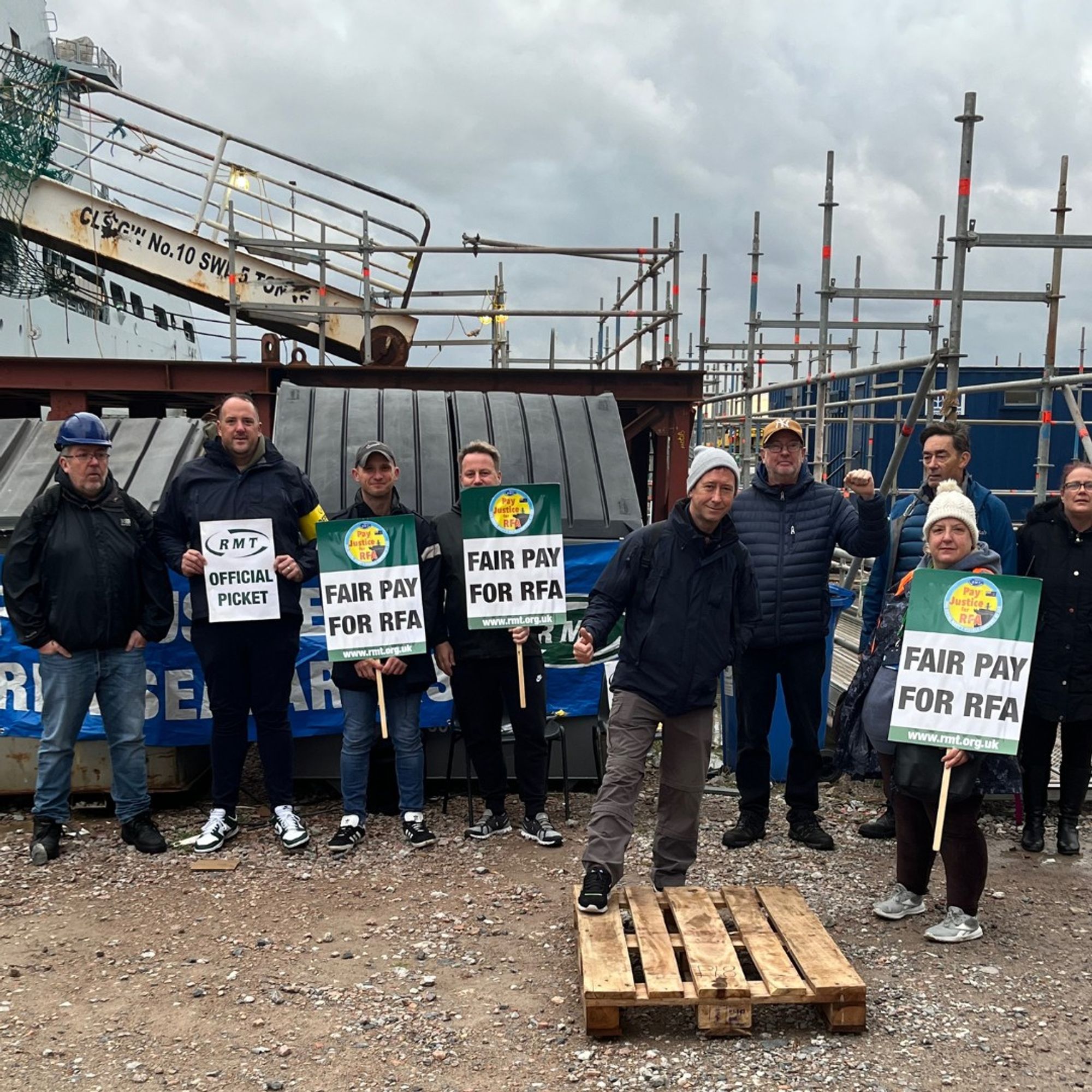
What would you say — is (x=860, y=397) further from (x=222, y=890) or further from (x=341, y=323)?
(x=222, y=890)

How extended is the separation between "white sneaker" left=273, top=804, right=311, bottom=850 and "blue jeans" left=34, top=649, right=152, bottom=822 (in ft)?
2.36

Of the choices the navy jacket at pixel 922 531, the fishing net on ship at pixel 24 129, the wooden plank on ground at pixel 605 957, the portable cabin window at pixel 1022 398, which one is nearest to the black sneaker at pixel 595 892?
the wooden plank on ground at pixel 605 957

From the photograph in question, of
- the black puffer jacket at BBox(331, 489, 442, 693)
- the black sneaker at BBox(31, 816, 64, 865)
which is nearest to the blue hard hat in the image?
the black puffer jacket at BBox(331, 489, 442, 693)

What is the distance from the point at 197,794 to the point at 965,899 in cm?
434

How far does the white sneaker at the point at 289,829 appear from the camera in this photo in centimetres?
521

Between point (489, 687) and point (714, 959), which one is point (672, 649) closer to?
point (714, 959)

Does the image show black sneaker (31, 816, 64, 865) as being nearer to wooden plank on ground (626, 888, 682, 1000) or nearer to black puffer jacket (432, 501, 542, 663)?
black puffer jacket (432, 501, 542, 663)

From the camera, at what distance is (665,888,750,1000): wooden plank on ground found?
3.47 meters

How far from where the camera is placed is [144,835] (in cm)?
526

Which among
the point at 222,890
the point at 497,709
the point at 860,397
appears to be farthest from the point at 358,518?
the point at 860,397

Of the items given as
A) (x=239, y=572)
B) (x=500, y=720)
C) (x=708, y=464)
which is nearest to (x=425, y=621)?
(x=500, y=720)

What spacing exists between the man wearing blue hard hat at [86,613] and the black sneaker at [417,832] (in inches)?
50.3

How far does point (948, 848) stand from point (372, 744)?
291 cm

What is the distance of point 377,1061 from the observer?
11.1 feet
